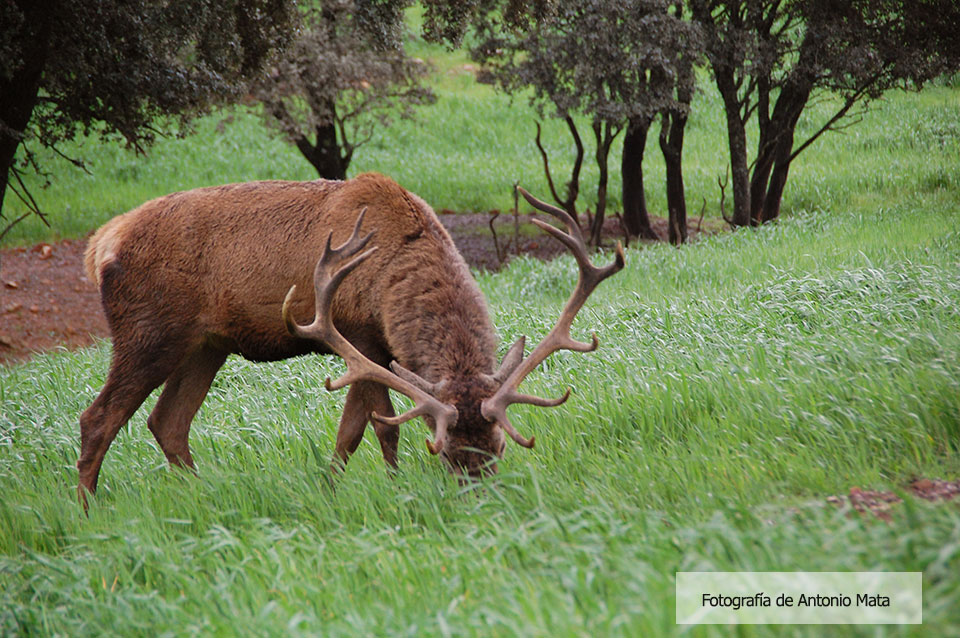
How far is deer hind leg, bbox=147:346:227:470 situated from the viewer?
5.78 meters

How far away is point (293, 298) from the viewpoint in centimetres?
537

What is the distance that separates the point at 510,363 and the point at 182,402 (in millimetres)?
2556

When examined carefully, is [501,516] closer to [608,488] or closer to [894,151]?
[608,488]

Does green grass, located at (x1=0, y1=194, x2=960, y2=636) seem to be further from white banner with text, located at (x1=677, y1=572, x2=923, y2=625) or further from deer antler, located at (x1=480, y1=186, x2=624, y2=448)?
deer antler, located at (x1=480, y1=186, x2=624, y2=448)

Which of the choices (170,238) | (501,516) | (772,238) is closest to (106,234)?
(170,238)

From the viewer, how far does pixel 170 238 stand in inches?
222

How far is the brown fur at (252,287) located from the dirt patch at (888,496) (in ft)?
7.08

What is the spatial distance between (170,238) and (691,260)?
23.9 ft

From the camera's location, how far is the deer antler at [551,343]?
172 inches

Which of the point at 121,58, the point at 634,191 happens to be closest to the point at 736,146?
the point at 634,191

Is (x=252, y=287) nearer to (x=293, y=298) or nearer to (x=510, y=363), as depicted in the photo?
(x=293, y=298)

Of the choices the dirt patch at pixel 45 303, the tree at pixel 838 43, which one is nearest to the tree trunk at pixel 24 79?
the dirt patch at pixel 45 303

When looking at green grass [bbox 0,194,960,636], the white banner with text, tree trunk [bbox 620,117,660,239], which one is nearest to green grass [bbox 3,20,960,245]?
tree trunk [bbox 620,117,660,239]

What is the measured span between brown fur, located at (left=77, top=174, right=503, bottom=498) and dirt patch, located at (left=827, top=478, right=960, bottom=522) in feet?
7.08
